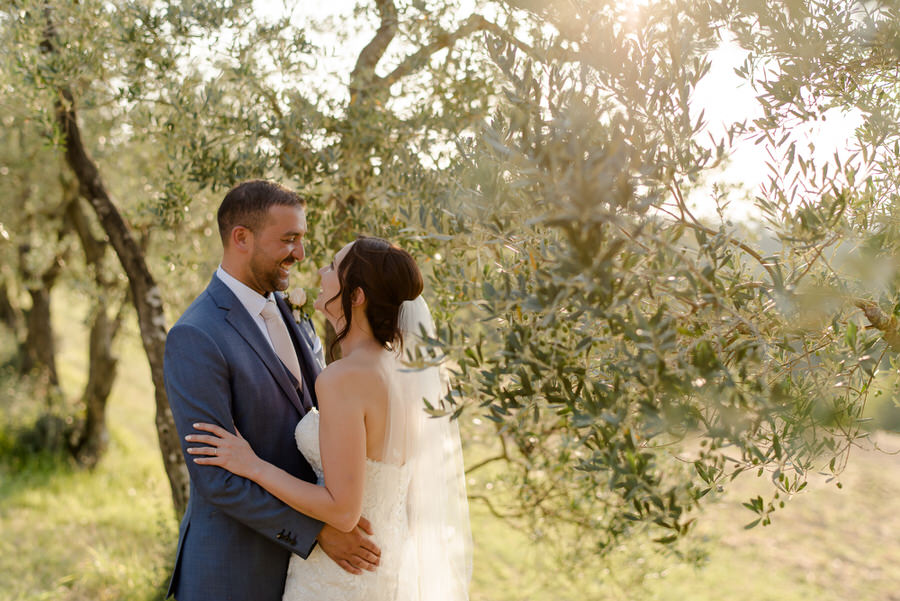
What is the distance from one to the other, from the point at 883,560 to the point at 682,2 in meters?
11.9

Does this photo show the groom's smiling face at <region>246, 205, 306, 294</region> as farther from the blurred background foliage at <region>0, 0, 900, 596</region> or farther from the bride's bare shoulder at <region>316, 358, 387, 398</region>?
the bride's bare shoulder at <region>316, 358, 387, 398</region>

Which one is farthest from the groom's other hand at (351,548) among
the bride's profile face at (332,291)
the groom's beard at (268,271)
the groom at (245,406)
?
the groom's beard at (268,271)

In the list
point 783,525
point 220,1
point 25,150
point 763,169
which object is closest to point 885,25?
point 763,169

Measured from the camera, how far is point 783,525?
13.4 m

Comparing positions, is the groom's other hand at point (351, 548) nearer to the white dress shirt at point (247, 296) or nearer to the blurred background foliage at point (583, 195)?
the blurred background foliage at point (583, 195)

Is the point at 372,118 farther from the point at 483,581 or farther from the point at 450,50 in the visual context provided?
the point at 483,581

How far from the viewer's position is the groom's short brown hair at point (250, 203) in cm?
360

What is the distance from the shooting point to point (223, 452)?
3.06 m

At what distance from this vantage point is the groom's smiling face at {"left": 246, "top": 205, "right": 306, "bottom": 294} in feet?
11.9

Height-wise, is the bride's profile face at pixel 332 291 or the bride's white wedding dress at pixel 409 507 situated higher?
the bride's profile face at pixel 332 291

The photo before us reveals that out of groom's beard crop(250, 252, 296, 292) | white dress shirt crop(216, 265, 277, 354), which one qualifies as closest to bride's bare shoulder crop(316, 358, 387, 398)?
white dress shirt crop(216, 265, 277, 354)

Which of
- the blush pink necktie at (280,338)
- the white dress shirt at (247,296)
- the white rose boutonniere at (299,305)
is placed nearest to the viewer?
the white dress shirt at (247,296)

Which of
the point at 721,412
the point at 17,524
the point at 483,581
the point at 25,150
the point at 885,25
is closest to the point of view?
the point at 721,412

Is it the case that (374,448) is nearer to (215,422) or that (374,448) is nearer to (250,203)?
(215,422)
